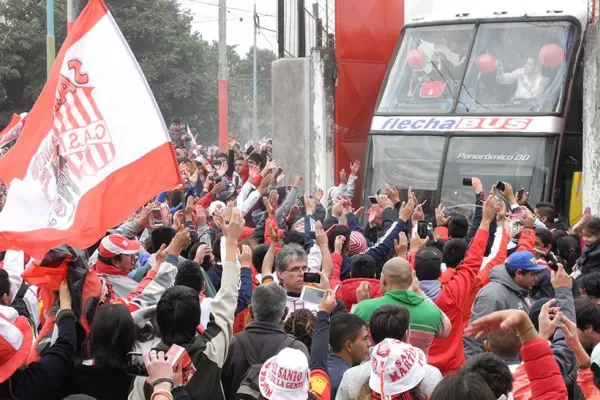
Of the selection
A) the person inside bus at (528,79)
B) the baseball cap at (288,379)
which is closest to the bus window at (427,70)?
the person inside bus at (528,79)

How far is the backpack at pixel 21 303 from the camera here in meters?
6.89

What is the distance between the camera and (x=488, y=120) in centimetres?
1408

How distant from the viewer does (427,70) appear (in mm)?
15047

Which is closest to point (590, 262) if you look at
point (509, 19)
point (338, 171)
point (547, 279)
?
point (547, 279)

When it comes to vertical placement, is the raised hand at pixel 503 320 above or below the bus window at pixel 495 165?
above

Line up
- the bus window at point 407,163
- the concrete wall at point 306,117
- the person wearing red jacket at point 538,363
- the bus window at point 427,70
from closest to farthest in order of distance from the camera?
the person wearing red jacket at point 538,363 → the bus window at point 407,163 → the bus window at point 427,70 → the concrete wall at point 306,117

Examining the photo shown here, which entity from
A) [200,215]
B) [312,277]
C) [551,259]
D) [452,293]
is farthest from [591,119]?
[312,277]

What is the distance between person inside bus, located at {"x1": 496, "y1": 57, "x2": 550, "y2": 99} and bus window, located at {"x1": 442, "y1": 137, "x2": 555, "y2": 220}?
0.73 meters

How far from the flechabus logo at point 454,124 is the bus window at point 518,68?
0.17 metres

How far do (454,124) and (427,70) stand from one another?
3.81 ft

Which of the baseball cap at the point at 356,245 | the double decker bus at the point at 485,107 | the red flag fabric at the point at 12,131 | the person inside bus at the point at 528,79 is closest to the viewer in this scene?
the baseball cap at the point at 356,245

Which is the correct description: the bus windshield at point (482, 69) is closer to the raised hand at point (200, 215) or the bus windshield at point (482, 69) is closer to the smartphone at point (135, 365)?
the raised hand at point (200, 215)

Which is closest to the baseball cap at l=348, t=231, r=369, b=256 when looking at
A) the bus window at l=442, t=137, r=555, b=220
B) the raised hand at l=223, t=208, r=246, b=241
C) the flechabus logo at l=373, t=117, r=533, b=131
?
the raised hand at l=223, t=208, r=246, b=241

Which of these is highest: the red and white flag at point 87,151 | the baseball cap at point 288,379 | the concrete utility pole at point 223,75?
the red and white flag at point 87,151
